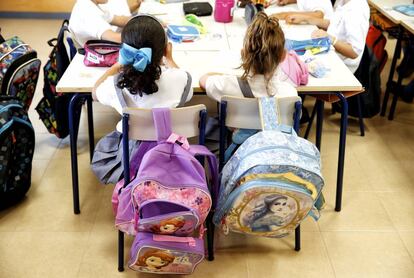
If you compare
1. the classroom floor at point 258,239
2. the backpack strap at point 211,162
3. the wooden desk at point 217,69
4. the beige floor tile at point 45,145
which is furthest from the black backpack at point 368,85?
the beige floor tile at point 45,145

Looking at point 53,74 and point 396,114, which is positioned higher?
point 53,74

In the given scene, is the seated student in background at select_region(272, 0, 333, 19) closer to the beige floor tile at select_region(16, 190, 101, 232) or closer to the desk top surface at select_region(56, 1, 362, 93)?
the desk top surface at select_region(56, 1, 362, 93)

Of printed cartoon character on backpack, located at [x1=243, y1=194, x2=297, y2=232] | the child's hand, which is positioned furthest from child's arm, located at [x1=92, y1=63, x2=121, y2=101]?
the child's hand

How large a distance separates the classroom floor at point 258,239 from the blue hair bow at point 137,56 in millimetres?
823

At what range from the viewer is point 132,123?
1.86m

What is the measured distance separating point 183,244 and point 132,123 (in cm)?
47

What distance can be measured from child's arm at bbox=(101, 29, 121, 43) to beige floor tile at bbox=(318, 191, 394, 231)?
1247 mm

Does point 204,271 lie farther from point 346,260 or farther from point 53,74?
point 53,74

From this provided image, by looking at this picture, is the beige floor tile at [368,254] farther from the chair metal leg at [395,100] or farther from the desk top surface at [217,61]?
the chair metal leg at [395,100]

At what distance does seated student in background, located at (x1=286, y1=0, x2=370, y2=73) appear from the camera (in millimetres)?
2557

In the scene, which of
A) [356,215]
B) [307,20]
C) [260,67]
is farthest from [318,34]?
[356,215]

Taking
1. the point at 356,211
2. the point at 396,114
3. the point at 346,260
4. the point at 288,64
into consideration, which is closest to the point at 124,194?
the point at 288,64

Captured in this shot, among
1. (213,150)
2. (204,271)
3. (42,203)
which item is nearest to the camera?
(204,271)

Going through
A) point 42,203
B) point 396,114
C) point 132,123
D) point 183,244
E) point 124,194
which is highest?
point 132,123
